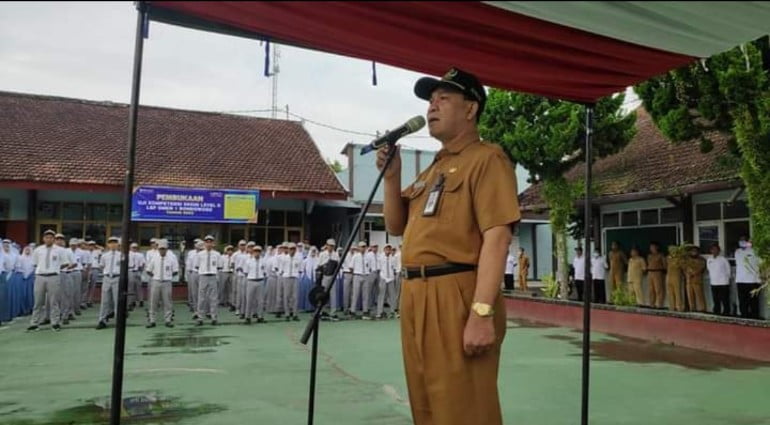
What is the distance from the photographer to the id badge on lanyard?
90.9 inches

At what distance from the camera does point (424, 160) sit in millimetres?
20625

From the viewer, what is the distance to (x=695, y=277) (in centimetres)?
1057

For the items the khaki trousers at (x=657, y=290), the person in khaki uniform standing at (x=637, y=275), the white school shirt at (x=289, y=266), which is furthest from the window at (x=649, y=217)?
the white school shirt at (x=289, y=266)

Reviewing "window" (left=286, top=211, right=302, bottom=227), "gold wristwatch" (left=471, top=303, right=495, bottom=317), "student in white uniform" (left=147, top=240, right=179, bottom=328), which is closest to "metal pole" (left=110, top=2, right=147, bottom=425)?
"gold wristwatch" (left=471, top=303, right=495, bottom=317)

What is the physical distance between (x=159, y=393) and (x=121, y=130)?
15.0m

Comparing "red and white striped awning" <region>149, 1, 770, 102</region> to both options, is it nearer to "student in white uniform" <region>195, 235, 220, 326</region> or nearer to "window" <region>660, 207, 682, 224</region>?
"student in white uniform" <region>195, 235, 220, 326</region>

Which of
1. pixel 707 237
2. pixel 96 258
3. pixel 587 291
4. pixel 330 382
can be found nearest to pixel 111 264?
pixel 96 258

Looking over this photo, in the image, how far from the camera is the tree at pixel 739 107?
7105 millimetres

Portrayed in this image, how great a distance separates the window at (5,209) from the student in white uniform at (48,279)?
610 centimetres

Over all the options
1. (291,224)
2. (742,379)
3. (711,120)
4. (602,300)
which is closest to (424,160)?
(291,224)

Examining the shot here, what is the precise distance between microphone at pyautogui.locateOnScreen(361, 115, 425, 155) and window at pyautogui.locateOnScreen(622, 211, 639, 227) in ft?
38.6

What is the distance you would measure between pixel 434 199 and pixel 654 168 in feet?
37.3

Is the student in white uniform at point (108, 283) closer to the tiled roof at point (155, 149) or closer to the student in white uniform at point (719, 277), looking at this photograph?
the tiled roof at point (155, 149)

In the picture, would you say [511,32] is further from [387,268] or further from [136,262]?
[136,262]
